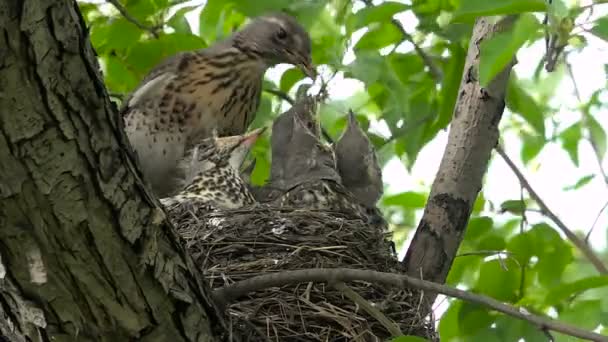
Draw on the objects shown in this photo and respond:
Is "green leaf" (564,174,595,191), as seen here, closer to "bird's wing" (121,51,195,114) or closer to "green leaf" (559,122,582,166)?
"green leaf" (559,122,582,166)

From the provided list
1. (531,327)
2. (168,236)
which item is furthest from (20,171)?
(531,327)

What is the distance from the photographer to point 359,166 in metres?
4.24

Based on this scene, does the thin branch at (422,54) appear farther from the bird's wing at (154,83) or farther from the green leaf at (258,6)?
the bird's wing at (154,83)

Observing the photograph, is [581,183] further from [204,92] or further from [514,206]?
[204,92]

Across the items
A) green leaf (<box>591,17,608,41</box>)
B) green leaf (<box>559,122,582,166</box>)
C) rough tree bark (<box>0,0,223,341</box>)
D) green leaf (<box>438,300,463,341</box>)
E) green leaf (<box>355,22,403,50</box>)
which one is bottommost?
rough tree bark (<box>0,0,223,341</box>)

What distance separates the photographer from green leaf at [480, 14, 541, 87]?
99.5 inches

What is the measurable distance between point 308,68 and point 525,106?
3.83 feet

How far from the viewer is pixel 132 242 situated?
87.4 inches

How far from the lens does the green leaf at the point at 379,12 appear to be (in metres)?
3.34

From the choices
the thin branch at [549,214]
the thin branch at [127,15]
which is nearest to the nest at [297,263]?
the thin branch at [549,214]

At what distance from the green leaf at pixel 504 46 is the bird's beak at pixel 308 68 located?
1865 mm

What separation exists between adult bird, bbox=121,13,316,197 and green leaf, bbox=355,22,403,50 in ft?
2.04

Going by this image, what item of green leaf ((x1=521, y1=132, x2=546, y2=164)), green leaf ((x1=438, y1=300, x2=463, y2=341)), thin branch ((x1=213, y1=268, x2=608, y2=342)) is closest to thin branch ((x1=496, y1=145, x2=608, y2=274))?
green leaf ((x1=521, y1=132, x2=546, y2=164))

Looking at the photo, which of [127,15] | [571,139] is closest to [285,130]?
[127,15]
